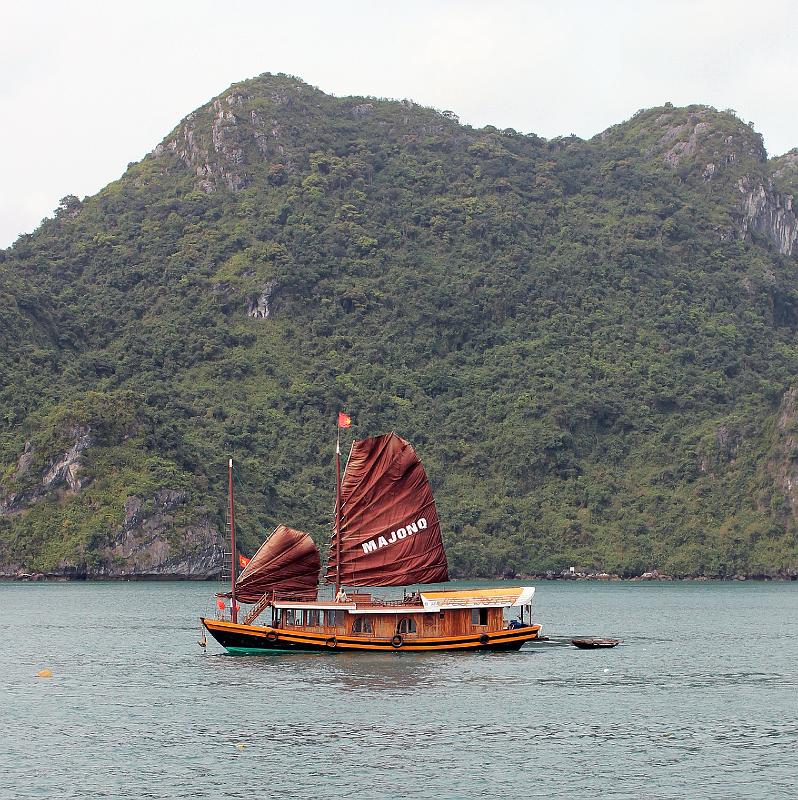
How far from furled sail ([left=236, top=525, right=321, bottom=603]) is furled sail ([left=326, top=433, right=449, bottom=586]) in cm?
155

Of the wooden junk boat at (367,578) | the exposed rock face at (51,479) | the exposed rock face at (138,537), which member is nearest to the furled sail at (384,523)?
the wooden junk boat at (367,578)

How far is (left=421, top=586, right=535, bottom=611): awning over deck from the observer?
68500 mm

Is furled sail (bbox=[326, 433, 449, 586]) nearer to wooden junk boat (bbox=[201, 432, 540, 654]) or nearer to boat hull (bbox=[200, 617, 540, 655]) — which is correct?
wooden junk boat (bbox=[201, 432, 540, 654])

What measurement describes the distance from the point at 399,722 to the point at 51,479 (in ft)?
414

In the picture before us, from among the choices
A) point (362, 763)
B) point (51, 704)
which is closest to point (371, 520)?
point (51, 704)

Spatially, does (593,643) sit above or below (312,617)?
below

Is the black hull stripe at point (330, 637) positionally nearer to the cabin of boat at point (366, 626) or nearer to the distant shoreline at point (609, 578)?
the cabin of boat at point (366, 626)

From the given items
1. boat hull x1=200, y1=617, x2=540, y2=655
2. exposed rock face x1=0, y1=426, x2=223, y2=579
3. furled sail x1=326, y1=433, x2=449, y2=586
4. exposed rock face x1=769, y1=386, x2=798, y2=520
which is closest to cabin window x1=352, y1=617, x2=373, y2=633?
boat hull x1=200, y1=617, x2=540, y2=655

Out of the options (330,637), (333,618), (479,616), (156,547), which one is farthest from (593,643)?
(156,547)

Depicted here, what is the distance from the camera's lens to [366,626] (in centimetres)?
6856

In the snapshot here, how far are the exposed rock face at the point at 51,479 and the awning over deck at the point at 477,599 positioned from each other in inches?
4195

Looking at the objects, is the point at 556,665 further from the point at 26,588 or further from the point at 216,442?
the point at 216,442

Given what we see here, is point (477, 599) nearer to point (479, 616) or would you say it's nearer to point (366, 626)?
point (479, 616)

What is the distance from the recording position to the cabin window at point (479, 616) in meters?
70.6
